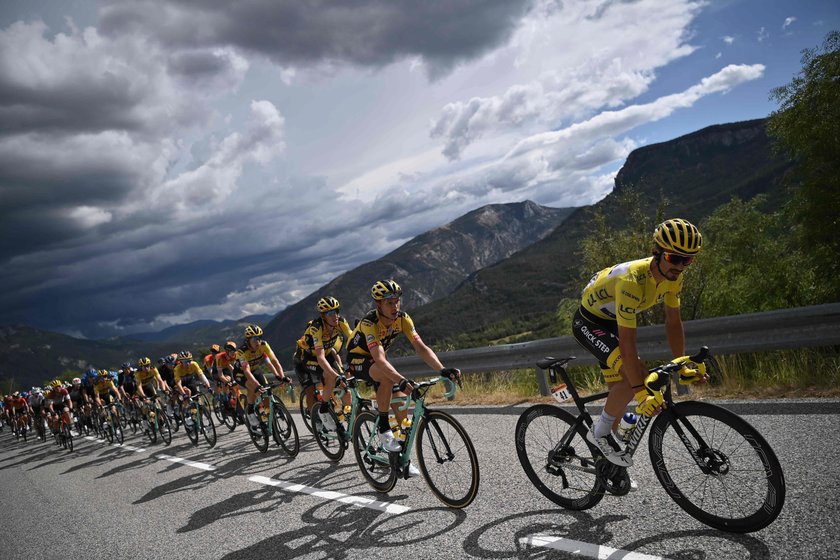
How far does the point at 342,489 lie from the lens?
239 inches

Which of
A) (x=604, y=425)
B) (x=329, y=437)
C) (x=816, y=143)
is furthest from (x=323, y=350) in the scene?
(x=816, y=143)

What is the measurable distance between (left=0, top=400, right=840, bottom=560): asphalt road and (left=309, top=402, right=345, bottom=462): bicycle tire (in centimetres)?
25

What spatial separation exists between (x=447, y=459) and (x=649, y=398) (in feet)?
6.91

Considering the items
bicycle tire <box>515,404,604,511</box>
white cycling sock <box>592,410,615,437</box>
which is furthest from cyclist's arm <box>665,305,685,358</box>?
bicycle tire <box>515,404,604,511</box>

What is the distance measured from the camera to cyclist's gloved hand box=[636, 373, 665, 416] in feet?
11.4

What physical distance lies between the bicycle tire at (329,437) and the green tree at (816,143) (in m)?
20.9

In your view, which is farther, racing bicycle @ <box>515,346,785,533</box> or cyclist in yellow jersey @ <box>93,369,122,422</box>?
cyclist in yellow jersey @ <box>93,369,122,422</box>

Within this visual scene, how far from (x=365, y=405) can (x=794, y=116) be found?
2321 cm

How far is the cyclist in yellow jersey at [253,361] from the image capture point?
930 centimetres

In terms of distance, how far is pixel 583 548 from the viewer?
3.57 meters

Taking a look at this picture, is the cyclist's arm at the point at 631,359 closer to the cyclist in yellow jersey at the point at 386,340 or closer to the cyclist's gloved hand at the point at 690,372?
the cyclist's gloved hand at the point at 690,372

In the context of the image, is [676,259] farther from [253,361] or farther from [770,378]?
[253,361]

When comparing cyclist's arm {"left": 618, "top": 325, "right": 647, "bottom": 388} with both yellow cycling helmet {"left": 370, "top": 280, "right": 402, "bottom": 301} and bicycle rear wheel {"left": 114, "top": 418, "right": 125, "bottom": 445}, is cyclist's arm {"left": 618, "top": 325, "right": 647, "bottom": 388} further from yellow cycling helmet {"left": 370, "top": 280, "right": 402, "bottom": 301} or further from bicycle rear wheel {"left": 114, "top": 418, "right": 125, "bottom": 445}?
bicycle rear wheel {"left": 114, "top": 418, "right": 125, "bottom": 445}

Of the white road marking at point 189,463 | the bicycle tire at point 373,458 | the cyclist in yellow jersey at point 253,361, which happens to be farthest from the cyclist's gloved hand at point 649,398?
the white road marking at point 189,463
